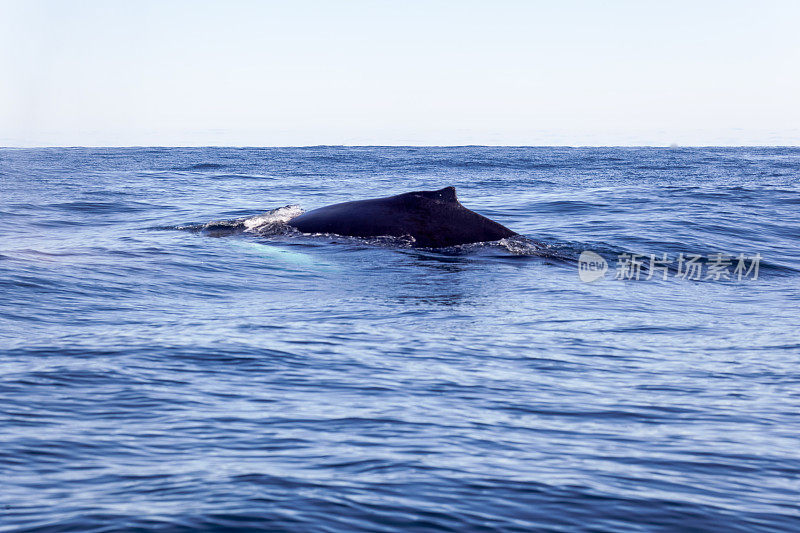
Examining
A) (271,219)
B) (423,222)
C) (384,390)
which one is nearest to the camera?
(384,390)

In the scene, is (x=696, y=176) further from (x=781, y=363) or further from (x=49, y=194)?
(x=781, y=363)

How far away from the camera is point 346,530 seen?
3719mm

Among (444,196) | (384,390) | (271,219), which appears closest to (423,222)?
(444,196)

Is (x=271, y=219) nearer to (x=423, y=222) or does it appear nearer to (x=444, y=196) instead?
(x=423, y=222)

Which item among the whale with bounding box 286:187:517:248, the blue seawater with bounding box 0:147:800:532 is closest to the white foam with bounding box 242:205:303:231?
the blue seawater with bounding box 0:147:800:532

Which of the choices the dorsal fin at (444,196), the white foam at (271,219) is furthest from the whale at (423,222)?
the white foam at (271,219)

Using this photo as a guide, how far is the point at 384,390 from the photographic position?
20.6 ft

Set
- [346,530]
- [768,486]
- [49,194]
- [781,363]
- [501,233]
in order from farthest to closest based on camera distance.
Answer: [49,194] → [501,233] → [781,363] → [768,486] → [346,530]

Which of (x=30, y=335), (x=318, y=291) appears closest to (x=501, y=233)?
(x=318, y=291)

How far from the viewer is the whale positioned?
14258 mm

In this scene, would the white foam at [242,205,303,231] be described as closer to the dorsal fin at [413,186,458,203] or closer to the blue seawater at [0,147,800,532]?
the blue seawater at [0,147,800,532]

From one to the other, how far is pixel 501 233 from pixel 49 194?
61.0 feet

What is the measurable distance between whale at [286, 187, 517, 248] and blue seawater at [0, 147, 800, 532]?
38 cm

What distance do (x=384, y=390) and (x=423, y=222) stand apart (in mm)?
8267
